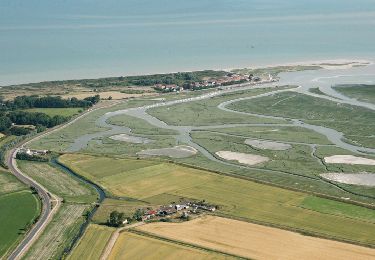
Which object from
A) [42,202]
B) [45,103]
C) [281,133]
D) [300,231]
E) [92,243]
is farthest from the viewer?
[45,103]

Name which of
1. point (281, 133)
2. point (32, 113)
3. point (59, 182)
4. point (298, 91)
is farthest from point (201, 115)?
point (59, 182)

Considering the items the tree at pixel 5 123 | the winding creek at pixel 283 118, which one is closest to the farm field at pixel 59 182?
the winding creek at pixel 283 118

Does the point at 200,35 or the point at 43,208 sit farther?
the point at 200,35

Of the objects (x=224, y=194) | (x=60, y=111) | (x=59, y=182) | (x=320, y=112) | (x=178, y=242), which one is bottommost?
(x=178, y=242)

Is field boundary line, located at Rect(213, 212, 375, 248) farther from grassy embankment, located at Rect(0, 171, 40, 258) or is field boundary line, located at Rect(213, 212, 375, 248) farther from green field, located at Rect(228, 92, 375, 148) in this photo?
green field, located at Rect(228, 92, 375, 148)

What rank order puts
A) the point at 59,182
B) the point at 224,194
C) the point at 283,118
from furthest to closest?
the point at 283,118 → the point at 59,182 → the point at 224,194

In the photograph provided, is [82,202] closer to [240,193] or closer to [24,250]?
[24,250]

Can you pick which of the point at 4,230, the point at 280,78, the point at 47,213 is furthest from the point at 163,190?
the point at 280,78

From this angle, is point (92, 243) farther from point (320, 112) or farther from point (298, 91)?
point (298, 91)
